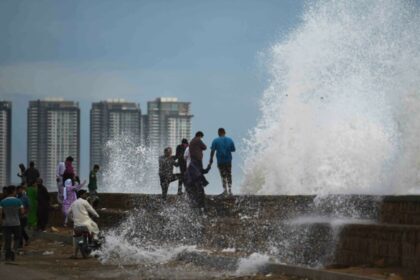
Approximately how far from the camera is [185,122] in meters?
156

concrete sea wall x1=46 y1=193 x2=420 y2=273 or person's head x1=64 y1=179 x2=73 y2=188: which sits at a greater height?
person's head x1=64 y1=179 x2=73 y2=188

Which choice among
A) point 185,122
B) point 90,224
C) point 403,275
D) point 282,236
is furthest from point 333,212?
point 185,122

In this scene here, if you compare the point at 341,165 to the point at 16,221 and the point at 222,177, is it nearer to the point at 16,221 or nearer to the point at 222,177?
the point at 222,177

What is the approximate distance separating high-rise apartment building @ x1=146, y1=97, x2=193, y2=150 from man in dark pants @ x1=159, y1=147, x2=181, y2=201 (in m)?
120

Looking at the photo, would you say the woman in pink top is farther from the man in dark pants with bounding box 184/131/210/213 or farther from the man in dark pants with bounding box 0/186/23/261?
the man in dark pants with bounding box 0/186/23/261

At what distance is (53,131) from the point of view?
171875 mm

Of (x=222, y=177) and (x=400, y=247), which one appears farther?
(x=222, y=177)

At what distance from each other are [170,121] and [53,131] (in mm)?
23901

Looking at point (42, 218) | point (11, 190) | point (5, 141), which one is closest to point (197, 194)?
point (11, 190)

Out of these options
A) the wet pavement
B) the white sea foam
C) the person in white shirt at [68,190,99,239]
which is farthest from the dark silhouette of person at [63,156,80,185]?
the white sea foam

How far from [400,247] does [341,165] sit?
44.5ft

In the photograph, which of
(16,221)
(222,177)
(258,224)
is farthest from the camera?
(222,177)

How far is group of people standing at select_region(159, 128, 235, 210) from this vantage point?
76.7 feet

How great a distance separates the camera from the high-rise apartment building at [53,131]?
163250mm
